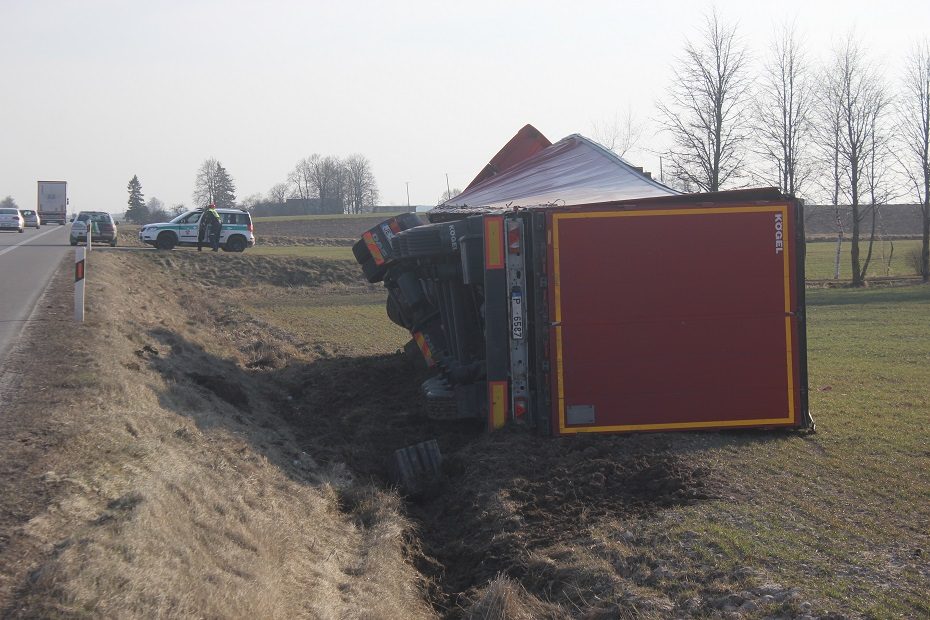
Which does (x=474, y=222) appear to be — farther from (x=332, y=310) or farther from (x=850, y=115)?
(x=850, y=115)

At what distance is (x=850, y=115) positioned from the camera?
38.8m

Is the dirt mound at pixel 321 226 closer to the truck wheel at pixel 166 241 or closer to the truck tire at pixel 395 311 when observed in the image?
the truck wheel at pixel 166 241

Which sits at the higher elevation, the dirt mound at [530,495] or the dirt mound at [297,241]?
the dirt mound at [297,241]

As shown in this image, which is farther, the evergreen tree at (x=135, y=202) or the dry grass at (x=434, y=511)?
the evergreen tree at (x=135, y=202)

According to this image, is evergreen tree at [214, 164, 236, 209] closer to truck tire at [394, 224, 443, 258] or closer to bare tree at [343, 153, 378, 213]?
bare tree at [343, 153, 378, 213]

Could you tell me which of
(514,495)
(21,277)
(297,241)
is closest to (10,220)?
(297,241)

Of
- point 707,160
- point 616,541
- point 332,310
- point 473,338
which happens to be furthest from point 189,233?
point 616,541

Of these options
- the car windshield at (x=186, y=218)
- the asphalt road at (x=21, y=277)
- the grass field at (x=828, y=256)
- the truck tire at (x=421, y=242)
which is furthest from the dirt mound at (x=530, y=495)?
the grass field at (x=828, y=256)

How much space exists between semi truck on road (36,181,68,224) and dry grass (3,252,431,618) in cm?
5762

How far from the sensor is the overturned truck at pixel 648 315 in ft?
28.8

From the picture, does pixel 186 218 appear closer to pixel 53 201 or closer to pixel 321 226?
pixel 53 201

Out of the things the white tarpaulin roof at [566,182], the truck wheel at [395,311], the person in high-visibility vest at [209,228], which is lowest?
the truck wheel at [395,311]

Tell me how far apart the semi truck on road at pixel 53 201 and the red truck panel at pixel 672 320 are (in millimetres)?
62005

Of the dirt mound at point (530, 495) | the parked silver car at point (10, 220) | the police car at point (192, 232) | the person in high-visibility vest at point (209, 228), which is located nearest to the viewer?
the dirt mound at point (530, 495)
